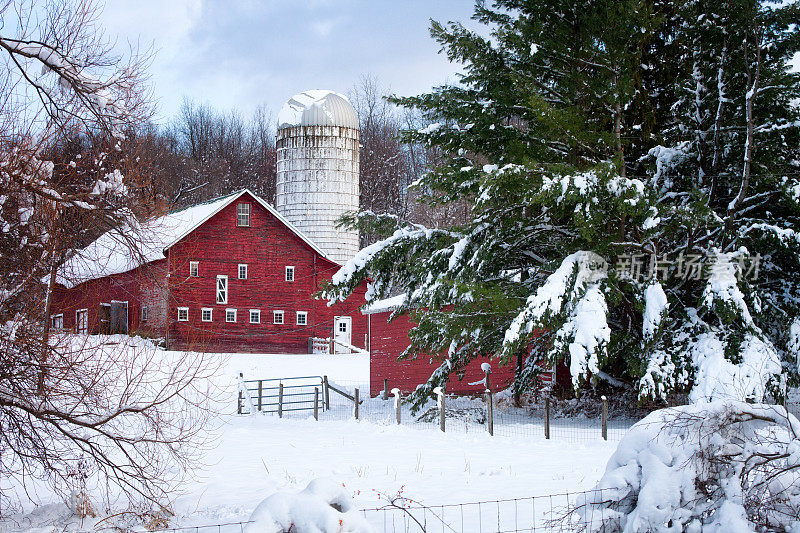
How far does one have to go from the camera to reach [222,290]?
1417 inches

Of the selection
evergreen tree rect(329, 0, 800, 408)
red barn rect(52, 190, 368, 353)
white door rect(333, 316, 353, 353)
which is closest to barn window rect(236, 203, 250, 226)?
red barn rect(52, 190, 368, 353)

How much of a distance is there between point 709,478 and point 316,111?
39.4 meters

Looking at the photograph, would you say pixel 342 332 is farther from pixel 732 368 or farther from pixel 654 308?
pixel 732 368

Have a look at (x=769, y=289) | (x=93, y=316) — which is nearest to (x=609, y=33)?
(x=769, y=289)

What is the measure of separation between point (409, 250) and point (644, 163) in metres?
5.50

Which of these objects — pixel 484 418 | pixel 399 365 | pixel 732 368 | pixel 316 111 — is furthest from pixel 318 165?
pixel 732 368

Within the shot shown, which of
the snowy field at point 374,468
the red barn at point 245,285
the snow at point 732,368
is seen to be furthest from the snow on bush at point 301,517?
the red barn at point 245,285

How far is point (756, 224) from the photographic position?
14.7 meters

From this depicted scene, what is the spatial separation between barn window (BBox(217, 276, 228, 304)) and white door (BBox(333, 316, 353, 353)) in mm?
5502

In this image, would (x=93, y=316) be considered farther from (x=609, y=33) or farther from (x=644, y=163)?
(x=644, y=163)

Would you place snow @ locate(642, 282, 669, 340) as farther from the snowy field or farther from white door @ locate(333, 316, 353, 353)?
white door @ locate(333, 316, 353, 353)

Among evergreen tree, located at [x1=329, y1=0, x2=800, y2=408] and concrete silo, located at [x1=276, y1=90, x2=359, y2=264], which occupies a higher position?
concrete silo, located at [x1=276, y1=90, x2=359, y2=264]

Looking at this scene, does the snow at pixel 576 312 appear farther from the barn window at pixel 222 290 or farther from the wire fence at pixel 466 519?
the barn window at pixel 222 290

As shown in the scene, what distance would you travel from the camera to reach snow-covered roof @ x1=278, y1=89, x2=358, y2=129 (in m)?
43.0
